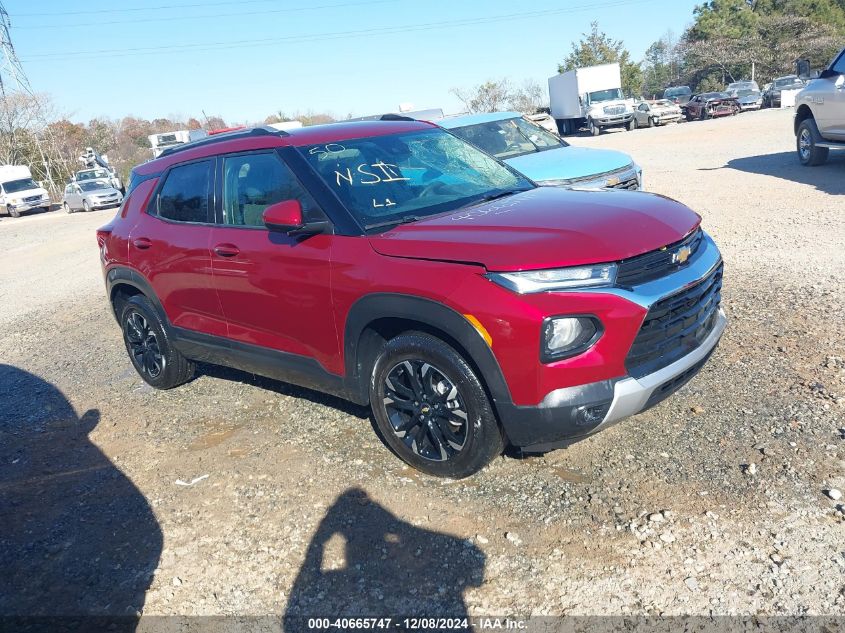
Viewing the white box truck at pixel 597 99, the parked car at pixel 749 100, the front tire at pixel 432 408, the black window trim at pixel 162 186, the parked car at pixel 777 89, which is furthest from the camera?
the parked car at pixel 777 89

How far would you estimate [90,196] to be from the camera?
29.0m

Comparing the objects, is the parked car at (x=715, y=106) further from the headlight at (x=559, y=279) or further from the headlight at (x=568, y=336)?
the headlight at (x=568, y=336)

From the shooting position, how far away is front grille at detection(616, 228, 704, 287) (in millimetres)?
3184

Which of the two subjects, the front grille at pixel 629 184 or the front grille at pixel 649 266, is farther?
the front grille at pixel 629 184

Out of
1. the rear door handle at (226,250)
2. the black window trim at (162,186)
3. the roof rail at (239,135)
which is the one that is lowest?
the rear door handle at (226,250)

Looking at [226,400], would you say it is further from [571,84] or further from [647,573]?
[571,84]

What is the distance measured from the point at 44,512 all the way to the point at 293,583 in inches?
73.0

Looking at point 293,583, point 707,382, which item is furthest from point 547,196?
point 293,583

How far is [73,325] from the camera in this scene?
27.6 feet

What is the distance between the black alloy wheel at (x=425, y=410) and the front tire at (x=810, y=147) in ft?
37.0

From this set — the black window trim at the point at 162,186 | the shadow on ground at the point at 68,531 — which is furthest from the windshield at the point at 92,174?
the shadow on ground at the point at 68,531

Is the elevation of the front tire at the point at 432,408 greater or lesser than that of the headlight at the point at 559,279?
lesser

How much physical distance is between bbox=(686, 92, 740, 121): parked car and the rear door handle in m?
36.7

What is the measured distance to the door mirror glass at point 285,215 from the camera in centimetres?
371
